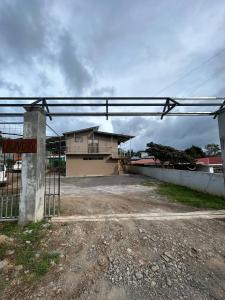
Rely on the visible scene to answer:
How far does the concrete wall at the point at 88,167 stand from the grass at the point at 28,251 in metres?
23.1

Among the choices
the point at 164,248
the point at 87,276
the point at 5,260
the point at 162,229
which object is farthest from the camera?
the point at 162,229

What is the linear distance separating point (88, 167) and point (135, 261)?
25.1 meters

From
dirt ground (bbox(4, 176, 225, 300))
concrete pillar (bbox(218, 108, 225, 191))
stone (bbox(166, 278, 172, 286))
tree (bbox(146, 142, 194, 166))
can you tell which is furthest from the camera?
tree (bbox(146, 142, 194, 166))

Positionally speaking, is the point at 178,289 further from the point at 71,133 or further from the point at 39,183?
the point at 71,133

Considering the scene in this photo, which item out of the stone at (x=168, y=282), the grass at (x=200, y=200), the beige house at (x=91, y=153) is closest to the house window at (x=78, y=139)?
the beige house at (x=91, y=153)

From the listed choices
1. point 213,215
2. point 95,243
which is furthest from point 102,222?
point 213,215

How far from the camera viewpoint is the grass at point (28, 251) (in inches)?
143

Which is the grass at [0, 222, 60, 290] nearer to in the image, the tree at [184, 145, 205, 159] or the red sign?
the red sign

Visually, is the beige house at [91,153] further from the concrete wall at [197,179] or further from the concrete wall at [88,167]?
the concrete wall at [197,179]

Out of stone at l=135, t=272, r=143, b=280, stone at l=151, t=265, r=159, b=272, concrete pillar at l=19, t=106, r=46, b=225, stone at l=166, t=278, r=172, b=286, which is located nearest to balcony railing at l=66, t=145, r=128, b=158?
concrete pillar at l=19, t=106, r=46, b=225

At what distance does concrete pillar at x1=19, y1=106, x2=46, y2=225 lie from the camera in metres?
5.51

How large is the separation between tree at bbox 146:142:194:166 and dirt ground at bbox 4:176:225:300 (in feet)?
64.2

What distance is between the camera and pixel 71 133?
29.1 meters

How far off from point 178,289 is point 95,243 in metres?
1.96
